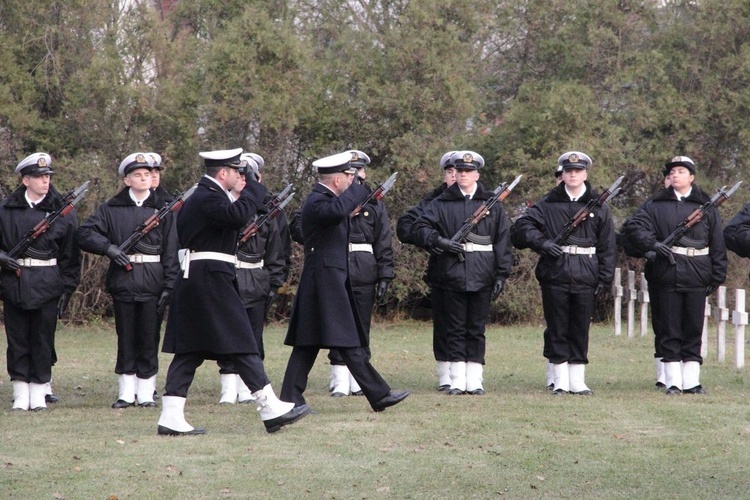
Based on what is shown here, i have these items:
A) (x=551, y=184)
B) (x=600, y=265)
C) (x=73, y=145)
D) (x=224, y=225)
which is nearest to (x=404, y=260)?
(x=551, y=184)

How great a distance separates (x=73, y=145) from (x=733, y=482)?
1376cm

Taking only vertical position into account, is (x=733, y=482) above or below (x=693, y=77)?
below

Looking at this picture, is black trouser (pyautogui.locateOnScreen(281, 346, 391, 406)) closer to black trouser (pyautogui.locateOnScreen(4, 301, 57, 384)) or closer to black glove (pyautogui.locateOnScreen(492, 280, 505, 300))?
black glove (pyautogui.locateOnScreen(492, 280, 505, 300))

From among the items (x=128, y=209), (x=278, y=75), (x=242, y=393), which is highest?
(x=278, y=75)

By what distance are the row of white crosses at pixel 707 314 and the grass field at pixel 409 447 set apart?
940mm

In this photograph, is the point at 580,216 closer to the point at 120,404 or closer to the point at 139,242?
the point at 139,242

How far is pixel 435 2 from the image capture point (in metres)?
20.2

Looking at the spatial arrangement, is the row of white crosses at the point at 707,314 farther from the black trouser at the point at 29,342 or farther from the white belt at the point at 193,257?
the black trouser at the point at 29,342

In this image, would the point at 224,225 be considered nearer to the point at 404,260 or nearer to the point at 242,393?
the point at 242,393

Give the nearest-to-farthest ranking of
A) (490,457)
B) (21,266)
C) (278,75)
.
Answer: (490,457) < (21,266) < (278,75)

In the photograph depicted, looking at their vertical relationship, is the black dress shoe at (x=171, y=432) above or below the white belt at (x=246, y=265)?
below

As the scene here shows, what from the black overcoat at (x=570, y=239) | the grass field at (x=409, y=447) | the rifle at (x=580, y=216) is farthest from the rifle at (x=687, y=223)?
the grass field at (x=409, y=447)

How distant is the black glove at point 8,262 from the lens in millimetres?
11688

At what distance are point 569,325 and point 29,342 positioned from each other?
16.0 feet
